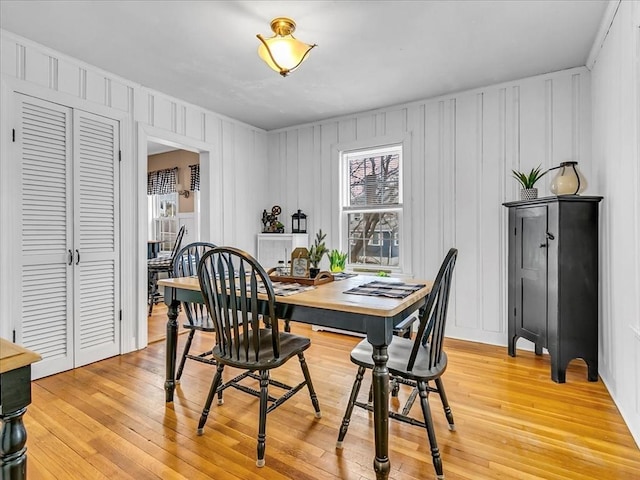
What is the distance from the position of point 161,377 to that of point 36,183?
175 cm

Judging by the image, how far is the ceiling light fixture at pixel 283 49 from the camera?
2.28 metres

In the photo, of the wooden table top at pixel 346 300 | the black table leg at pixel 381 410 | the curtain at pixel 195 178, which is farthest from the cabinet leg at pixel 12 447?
the curtain at pixel 195 178

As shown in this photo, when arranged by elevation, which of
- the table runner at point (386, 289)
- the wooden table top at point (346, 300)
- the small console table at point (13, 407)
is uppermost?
the table runner at point (386, 289)

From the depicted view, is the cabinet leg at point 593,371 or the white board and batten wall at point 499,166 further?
the cabinet leg at point 593,371

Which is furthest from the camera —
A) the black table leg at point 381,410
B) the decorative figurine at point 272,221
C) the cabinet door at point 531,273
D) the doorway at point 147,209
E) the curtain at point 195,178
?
the curtain at point 195,178

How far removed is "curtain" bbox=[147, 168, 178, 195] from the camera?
693cm

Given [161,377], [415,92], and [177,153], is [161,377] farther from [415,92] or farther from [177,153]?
[177,153]

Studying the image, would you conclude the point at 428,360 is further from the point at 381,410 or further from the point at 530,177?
the point at 530,177

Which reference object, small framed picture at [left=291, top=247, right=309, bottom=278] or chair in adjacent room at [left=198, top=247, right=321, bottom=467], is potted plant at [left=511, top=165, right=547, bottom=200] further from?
chair in adjacent room at [left=198, top=247, right=321, bottom=467]

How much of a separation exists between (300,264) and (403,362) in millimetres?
916

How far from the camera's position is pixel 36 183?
2.79 metres

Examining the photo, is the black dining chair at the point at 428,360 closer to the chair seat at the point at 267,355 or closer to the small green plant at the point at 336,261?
the chair seat at the point at 267,355

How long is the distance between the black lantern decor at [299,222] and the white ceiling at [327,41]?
1.54 metres

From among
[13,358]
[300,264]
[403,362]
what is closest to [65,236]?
[300,264]
